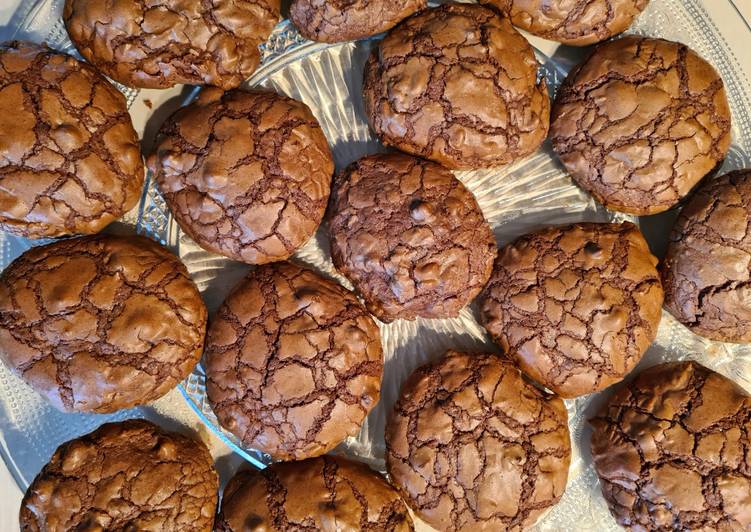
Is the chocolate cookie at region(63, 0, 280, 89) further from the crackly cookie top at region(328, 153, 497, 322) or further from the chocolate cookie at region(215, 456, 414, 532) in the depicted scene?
the chocolate cookie at region(215, 456, 414, 532)

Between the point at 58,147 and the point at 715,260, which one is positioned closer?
the point at 58,147

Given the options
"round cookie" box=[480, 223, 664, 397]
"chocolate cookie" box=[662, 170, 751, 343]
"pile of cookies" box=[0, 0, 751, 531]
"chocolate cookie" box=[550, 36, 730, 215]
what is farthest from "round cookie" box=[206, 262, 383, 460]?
"chocolate cookie" box=[662, 170, 751, 343]

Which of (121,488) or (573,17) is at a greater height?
(573,17)

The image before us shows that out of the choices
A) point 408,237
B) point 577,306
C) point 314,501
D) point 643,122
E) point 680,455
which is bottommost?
point 680,455

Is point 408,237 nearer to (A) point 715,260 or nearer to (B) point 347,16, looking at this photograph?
(B) point 347,16

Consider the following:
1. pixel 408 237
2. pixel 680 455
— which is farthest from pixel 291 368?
pixel 680 455

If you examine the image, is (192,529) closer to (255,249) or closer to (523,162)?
(255,249)

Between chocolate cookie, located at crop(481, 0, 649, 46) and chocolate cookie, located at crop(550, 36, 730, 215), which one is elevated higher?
chocolate cookie, located at crop(481, 0, 649, 46)
